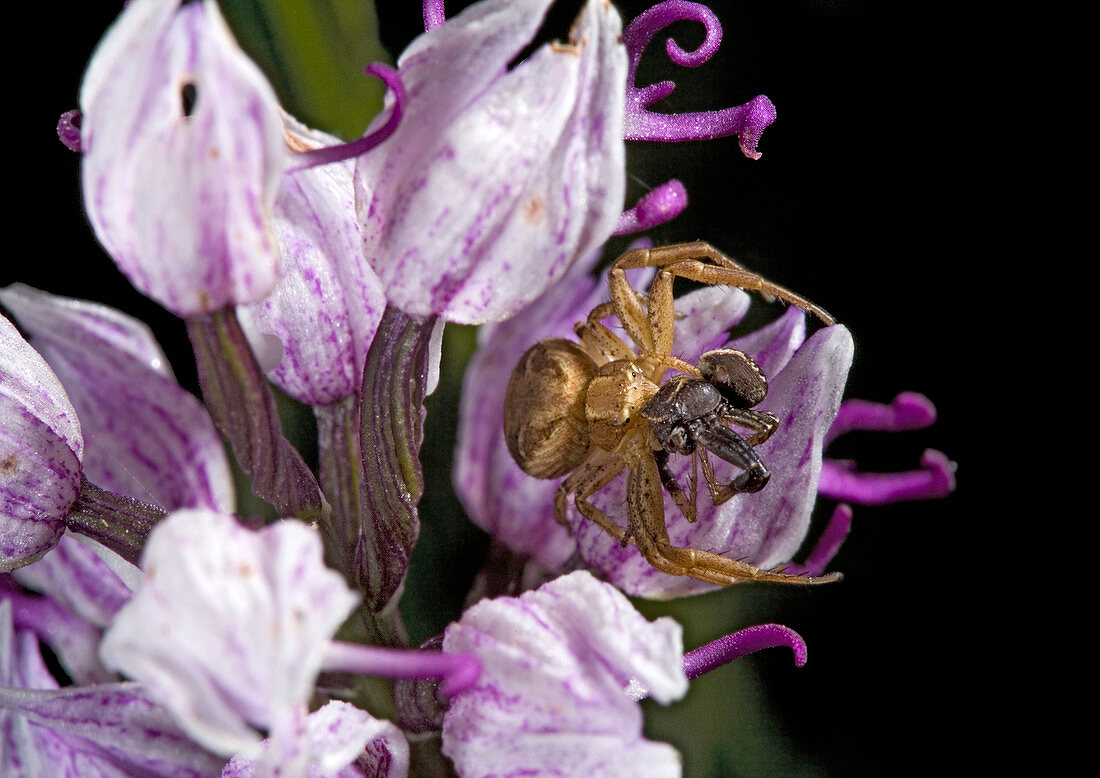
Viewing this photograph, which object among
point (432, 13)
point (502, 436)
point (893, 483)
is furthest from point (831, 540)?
point (432, 13)

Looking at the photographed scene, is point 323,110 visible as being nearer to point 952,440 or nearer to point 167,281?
point 167,281

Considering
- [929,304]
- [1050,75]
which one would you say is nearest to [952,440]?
[929,304]

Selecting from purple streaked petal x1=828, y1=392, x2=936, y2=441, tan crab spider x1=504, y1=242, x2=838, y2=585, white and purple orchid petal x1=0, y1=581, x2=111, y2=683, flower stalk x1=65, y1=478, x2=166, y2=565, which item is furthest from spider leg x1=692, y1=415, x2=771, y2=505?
white and purple orchid petal x1=0, y1=581, x2=111, y2=683

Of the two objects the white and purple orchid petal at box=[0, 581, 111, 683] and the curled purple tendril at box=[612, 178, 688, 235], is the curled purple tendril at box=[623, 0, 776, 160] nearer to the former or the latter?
the curled purple tendril at box=[612, 178, 688, 235]

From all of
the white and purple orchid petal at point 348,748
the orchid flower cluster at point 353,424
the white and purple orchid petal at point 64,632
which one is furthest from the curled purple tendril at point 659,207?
the white and purple orchid petal at point 64,632

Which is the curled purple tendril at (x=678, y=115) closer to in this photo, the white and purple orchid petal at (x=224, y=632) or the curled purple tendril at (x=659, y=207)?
the curled purple tendril at (x=659, y=207)

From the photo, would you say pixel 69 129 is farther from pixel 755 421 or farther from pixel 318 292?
pixel 755 421
